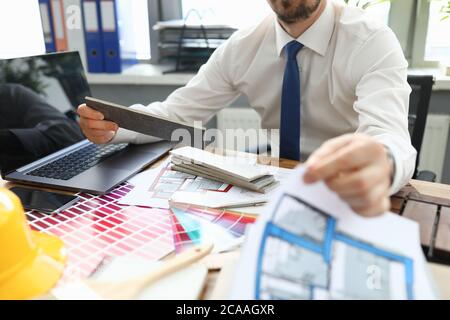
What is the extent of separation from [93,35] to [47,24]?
8.9 inches

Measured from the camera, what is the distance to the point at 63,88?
1.11 m

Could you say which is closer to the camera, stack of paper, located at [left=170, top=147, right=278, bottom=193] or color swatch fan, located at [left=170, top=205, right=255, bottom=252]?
color swatch fan, located at [left=170, top=205, right=255, bottom=252]

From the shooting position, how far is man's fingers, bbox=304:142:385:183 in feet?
1.38

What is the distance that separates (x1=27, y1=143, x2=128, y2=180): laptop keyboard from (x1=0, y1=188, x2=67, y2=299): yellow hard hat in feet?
1.18

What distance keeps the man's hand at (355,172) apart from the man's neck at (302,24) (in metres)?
0.77

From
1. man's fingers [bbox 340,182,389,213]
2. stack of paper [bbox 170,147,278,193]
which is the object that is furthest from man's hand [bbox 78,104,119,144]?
man's fingers [bbox 340,182,389,213]

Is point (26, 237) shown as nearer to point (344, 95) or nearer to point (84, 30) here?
point (344, 95)

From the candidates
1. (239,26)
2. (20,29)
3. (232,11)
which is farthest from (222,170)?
(20,29)

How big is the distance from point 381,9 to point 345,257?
1.70 metres

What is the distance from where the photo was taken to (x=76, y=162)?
1.02 m

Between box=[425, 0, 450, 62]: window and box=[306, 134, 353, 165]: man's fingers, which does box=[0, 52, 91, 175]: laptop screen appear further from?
box=[425, 0, 450, 62]: window

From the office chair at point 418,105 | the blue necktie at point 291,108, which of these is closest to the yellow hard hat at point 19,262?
the blue necktie at point 291,108

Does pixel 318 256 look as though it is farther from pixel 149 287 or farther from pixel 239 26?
pixel 239 26

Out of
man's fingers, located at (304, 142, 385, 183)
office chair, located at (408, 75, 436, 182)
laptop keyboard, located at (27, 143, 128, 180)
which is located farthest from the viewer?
office chair, located at (408, 75, 436, 182)
